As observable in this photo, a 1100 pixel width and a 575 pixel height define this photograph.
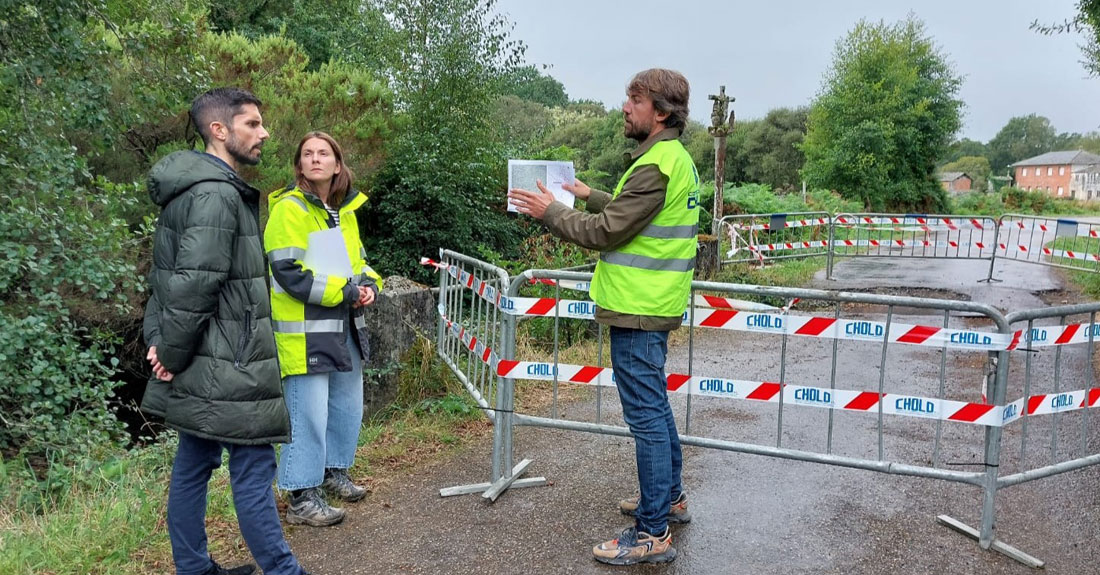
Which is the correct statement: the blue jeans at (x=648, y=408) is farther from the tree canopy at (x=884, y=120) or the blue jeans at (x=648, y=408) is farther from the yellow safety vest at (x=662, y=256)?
the tree canopy at (x=884, y=120)

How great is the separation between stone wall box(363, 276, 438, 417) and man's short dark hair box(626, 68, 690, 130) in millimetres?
2862

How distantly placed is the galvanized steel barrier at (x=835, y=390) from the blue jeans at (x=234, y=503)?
141 cm

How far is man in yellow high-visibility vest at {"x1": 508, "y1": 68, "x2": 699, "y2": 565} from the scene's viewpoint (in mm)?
3309

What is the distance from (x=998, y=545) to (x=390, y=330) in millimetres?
3960

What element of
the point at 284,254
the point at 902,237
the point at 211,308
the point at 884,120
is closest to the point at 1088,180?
the point at 884,120

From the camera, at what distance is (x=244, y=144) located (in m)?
3.04

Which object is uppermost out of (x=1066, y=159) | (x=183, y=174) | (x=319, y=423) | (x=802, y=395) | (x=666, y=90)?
(x=1066, y=159)

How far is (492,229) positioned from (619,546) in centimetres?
843

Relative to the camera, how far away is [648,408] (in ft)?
11.5

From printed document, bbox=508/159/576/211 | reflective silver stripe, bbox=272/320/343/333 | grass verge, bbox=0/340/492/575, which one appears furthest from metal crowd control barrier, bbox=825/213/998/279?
reflective silver stripe, bbox=272/320/343/333

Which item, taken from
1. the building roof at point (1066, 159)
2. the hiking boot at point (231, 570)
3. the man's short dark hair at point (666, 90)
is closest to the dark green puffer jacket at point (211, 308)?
the hiking boot at point (231, 570)

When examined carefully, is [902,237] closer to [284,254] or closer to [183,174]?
[284,254]

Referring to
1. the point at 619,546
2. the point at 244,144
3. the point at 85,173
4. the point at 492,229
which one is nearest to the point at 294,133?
the point at 492,229

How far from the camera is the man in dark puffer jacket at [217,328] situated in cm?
281
